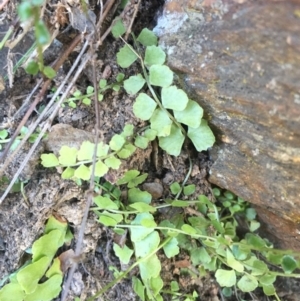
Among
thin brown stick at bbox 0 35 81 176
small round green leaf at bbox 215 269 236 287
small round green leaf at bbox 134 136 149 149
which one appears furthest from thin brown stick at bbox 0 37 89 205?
small round green leaf at bbox 215 269 236 287

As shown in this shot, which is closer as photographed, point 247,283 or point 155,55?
point 155,55

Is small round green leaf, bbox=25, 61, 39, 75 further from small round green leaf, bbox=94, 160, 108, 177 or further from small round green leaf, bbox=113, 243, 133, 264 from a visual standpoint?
small round green leaf, bbox=113, 243, 133, 264

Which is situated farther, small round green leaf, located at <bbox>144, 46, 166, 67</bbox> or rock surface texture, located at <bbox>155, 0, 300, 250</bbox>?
small round green leaf, located at <bbox>144, 46, 166, 67</bbox>

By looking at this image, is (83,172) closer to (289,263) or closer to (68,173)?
(68,173)

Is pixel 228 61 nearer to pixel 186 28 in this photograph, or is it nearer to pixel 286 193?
pixel 186 28

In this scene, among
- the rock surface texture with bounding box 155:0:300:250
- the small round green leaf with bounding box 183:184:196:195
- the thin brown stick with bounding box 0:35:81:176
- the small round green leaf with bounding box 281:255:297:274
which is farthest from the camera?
the small round green leaf with bounding box 183:184:196:195

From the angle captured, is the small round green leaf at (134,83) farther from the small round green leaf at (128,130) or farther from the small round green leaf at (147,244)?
the small round green leaf at (147,244)

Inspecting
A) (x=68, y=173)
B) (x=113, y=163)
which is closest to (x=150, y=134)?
(x=113, y=163)
